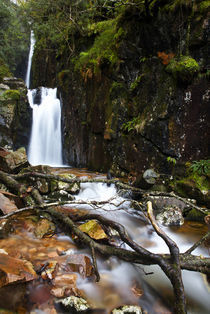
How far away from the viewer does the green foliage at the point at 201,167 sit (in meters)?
4.74

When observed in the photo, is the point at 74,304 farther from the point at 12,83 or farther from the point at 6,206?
the point at 12,83

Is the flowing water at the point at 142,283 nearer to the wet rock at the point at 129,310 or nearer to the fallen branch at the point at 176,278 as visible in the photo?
the wet rock at the point at 129,310

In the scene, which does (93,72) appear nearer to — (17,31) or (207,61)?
(207,61)

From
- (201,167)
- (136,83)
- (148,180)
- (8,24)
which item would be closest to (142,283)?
(148,180)

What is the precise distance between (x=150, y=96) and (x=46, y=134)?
307 inches

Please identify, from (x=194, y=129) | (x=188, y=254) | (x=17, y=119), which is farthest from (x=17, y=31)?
(x=188, y=254)

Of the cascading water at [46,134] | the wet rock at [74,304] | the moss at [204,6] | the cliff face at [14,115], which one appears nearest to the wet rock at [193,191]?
the wet rock at [74,304]

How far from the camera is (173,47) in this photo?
550 cm

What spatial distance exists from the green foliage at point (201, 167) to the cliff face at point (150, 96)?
195 mm

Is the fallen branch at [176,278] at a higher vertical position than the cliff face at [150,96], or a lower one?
lower

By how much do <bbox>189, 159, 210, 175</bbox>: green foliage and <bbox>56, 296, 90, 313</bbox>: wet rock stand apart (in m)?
4.04

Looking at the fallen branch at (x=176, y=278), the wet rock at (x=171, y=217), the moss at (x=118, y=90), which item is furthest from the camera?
the moss at (x=118, y=90)

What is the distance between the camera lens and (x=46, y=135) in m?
11.9

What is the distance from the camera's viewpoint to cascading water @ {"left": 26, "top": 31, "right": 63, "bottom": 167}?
11328 millimetres
